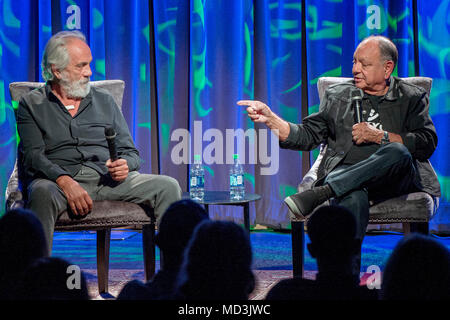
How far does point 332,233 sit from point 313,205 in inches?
42.5

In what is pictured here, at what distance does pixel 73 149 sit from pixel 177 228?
145 centimetres

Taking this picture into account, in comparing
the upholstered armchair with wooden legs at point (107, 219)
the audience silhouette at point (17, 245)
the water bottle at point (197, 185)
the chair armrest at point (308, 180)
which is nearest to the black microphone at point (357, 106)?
the chair armrest at point (308, 180)

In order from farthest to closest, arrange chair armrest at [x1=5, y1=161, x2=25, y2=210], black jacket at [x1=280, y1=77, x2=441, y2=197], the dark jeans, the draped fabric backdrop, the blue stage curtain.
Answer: the draped fabric backdrop → the blue stage curtain → black jacket at [x1=280, y1=77, x2=441, y2=197] → chair armrest at [x1=5, y1=161, x2=25, y2=210] → the dark jeans

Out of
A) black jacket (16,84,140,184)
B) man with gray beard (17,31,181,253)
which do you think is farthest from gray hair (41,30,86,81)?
black jacket (16,84,140,184)

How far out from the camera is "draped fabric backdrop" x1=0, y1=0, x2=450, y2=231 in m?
3.59

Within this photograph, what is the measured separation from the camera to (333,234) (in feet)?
2.84

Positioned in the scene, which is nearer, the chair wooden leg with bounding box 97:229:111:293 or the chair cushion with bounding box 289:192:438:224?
the chair cushion with bounding box 289:192:438:224

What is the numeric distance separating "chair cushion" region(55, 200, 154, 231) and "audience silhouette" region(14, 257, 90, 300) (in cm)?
128

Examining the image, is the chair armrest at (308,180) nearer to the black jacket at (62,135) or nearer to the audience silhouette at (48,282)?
the black jacket at (62,135)

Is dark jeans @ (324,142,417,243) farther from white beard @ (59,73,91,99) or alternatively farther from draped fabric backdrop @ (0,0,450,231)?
draped fabric backdrop @ (0,0,450,231)

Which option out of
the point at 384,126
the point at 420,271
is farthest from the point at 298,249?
the point at 420,271

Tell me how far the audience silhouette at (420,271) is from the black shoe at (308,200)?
1.23 m
